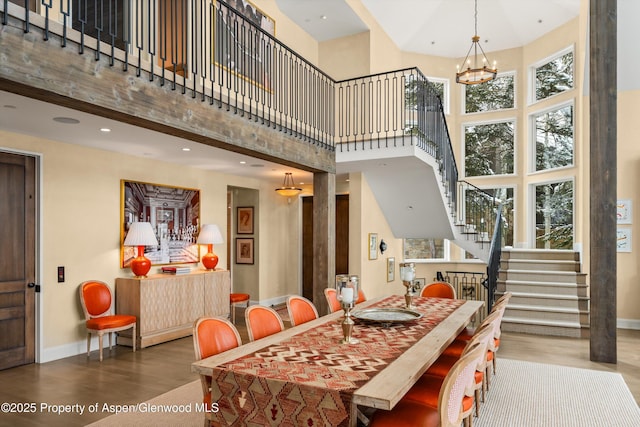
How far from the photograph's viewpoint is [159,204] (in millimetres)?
6469

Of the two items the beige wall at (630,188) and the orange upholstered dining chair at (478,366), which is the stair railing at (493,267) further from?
the orange upholstered dining chair at (478,366)

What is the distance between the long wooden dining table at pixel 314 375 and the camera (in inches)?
76.9

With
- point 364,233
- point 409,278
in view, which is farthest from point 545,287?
point 409,278

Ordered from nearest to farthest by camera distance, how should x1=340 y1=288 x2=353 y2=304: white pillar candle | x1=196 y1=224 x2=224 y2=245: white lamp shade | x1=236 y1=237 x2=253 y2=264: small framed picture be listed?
1. x1=340 y1=288 x2=353 y2=304: white pillar candle
2. x1=196 y1=224 x2=224 y2=245: white lamp shade
3. x1=236 y1=237 x2=253 y2=264: small framed picture

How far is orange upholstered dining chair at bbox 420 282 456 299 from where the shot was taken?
16.7 feet

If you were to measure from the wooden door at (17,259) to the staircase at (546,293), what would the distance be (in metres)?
6.28

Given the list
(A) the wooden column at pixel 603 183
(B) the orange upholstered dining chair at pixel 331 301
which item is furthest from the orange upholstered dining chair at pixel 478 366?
(A) the wooden column at pixel 603 183

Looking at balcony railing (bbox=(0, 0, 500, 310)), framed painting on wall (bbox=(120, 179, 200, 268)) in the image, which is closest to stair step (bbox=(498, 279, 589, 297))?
balcony railing (bbox=(0, 0, 500, 310))

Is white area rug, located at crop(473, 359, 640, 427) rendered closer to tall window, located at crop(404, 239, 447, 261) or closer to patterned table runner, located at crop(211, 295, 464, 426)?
patterned table runner, located at crop(211, 295, 464, 426)

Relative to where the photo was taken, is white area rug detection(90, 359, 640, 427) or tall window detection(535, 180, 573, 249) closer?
white area rug detection(90, 359, 640, 427)

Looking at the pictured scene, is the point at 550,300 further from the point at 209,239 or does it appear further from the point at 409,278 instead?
the point at 209,239

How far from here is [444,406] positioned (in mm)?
2062

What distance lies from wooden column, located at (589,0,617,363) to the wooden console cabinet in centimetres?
514

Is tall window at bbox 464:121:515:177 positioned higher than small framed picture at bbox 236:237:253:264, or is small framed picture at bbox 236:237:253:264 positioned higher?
tall window at bbox 464:121:515:177
